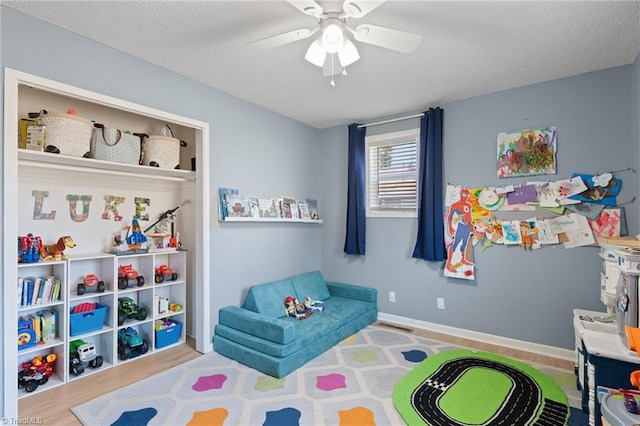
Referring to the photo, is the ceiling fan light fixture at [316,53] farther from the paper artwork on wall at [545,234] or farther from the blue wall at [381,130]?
the paper artwork on wall at [545,234]

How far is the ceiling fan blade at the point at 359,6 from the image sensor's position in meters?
1.52

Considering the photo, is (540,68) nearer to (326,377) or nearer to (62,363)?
(326,377)

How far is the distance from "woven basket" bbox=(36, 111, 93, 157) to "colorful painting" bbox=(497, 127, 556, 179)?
3658 millimetres

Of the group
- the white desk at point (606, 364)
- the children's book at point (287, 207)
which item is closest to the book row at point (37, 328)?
the children's book at point (287, 207)

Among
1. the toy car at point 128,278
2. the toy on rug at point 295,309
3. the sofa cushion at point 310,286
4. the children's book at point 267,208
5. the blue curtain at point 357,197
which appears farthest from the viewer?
the blue curtain at point 357,197

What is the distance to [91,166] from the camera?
8.88ft

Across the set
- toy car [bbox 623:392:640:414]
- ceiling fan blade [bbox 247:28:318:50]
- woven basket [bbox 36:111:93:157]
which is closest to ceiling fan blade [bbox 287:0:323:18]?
ceiling fan blade [bbox 247:28:318:50]

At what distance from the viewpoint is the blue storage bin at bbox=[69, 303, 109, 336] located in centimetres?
251

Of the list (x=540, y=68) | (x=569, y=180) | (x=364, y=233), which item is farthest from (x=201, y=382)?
(x=540, y=68)

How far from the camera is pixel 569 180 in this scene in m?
2.86

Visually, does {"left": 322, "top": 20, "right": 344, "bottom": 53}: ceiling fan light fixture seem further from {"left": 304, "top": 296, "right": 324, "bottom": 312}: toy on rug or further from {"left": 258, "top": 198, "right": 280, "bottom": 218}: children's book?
{"left": 304, "top": 296, "right": 324, "bottom": 312}: toy on rug

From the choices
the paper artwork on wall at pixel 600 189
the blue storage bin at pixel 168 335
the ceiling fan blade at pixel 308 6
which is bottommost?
the blue storage bin at pixel 168 335

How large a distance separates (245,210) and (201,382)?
5.30 feet

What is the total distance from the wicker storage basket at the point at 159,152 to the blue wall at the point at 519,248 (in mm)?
2411
